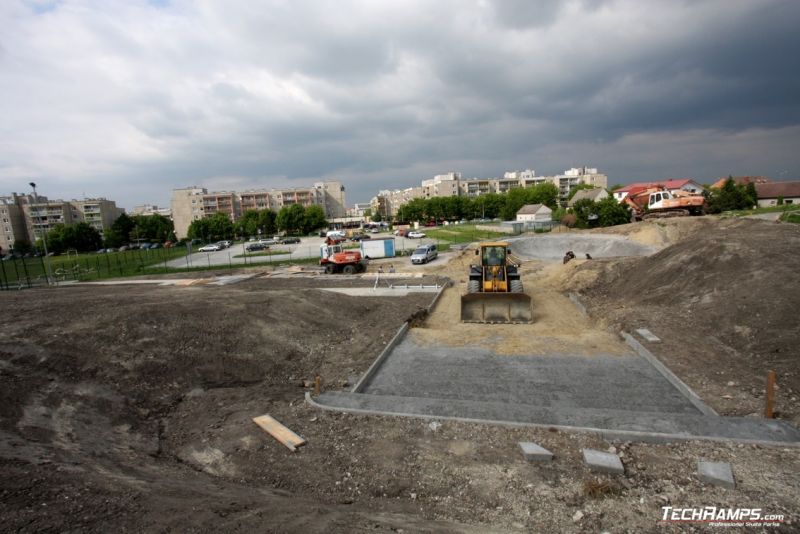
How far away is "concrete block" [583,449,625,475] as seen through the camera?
557cm

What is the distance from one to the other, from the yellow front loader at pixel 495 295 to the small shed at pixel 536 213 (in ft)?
198

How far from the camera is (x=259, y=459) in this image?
6.31 m

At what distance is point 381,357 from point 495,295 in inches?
213

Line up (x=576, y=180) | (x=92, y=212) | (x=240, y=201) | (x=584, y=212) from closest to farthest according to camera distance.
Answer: (x=584, y=212) → (x=92, y=212) → (x=240, y=201) → (x=576, y=180)

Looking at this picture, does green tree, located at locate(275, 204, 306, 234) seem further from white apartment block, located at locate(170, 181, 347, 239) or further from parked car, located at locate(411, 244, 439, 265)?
parked car, located at locate(411, 244, 439, 265)

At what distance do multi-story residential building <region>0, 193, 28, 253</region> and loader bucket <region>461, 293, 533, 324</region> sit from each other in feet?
366

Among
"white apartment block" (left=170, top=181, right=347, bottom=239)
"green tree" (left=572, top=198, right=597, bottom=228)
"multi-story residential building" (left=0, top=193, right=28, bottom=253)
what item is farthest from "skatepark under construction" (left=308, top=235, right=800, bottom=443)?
"multi-story residential building" (left=0, top=193, right=28, bottom=253)

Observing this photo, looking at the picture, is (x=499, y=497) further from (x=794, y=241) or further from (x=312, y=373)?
(x=794, y=241)

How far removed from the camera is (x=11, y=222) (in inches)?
3541

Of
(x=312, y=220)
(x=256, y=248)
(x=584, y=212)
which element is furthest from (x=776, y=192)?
(x=312, y=220)

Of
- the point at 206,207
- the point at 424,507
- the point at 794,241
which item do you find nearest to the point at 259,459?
the point at 424,507

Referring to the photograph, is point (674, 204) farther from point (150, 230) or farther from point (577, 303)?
point (150, 230)

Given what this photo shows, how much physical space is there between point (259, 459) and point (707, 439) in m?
7.00

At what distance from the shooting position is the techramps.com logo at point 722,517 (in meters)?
4.55
